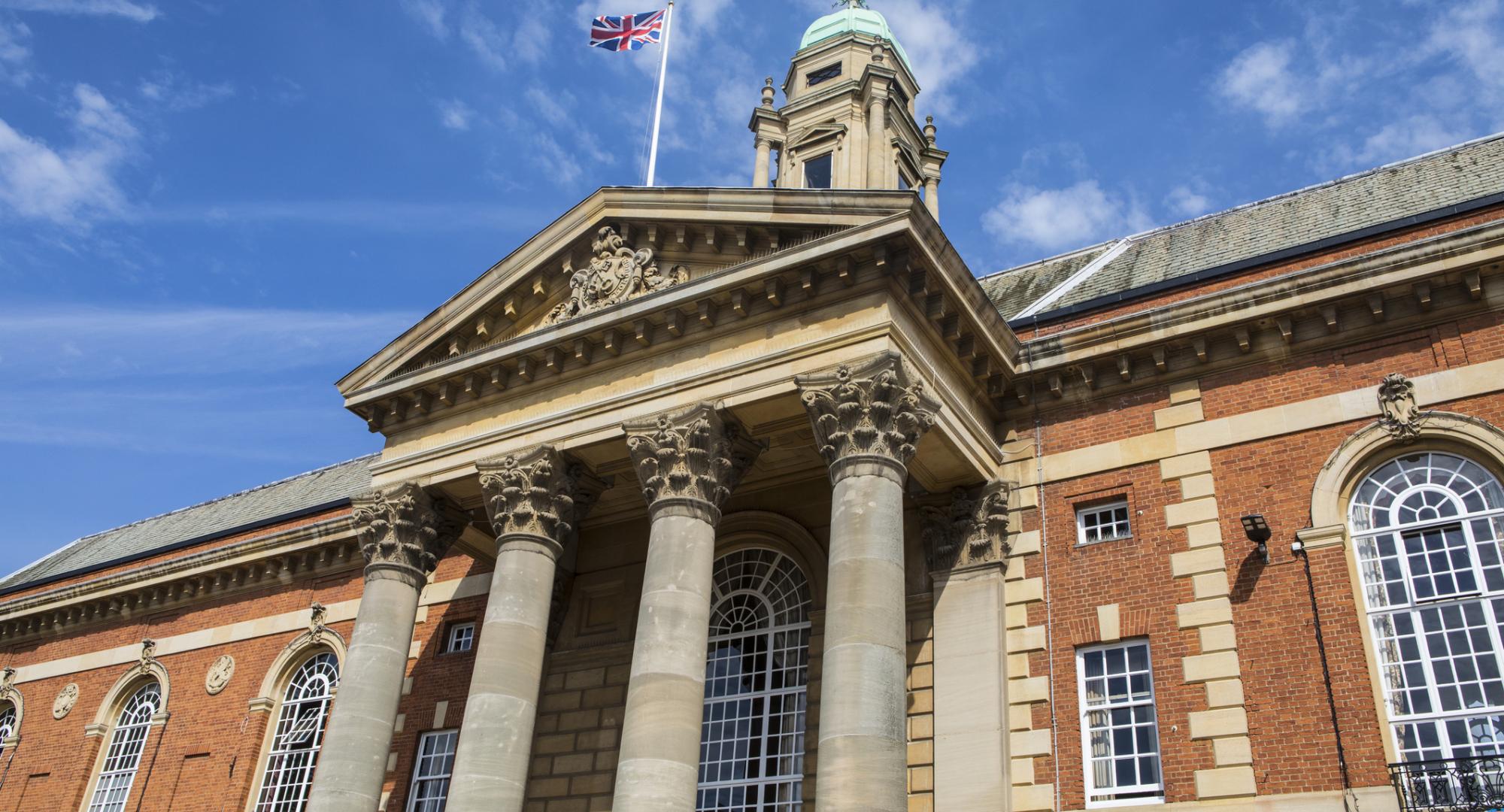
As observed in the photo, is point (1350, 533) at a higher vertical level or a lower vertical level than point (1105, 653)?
higher

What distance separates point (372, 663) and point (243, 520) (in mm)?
19131

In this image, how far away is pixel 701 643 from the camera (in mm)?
16297

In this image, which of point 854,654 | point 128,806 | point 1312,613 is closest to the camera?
point 854,654

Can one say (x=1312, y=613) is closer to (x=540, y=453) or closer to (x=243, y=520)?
(x=540, y=453)

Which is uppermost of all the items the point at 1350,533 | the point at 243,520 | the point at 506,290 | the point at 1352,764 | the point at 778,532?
the point at 243,520

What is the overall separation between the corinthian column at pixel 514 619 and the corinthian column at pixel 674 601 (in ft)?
6.35

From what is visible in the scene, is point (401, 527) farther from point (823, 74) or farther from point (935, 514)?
point (823, 74)

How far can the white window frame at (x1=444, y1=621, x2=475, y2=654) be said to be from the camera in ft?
79.6

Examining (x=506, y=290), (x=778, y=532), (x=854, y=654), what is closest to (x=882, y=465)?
(x=854, y=654)

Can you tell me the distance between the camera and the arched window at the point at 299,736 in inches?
997

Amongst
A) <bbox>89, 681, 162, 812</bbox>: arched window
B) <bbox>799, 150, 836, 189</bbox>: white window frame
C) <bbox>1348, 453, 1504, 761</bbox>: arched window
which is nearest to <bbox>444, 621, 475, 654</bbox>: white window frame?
<bbox>89, 681, 162, 812</bbox>: arched window

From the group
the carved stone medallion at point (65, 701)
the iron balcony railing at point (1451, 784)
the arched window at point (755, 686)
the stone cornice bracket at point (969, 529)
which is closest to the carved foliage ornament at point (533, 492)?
the arched window at point (755, 686)

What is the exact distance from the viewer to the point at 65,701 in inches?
1208

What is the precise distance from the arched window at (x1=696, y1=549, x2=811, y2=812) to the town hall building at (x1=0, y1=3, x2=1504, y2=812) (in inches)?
2.4
